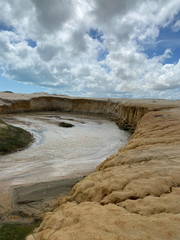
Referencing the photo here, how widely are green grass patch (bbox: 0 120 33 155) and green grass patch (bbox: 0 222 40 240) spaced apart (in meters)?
8.25

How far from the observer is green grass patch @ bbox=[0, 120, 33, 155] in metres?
13.1

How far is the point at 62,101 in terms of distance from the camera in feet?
135

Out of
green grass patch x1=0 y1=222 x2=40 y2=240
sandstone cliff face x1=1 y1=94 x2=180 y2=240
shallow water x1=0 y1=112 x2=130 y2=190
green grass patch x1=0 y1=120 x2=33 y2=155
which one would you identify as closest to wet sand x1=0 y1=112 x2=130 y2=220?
shallow water x1=0 y1=112 x2=130 y2=190

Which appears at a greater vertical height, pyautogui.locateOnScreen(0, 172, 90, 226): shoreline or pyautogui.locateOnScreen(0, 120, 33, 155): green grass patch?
pyautogui.locateOnScreen(0, 120, 33, 155): green grass patch

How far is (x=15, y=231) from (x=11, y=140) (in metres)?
10.7

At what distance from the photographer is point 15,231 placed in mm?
4625

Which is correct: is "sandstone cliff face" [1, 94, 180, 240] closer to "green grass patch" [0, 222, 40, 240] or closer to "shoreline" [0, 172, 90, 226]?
"green grass patch" [0, 222, 40, 240]

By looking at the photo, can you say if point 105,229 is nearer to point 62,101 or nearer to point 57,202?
point 57,202

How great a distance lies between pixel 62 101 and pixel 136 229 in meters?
39.3

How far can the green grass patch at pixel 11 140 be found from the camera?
42.9ft

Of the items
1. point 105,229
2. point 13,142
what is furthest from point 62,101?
point 105,229

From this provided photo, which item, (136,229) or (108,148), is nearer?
(136,229)

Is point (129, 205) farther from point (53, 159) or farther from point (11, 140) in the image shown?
point (11, 140)

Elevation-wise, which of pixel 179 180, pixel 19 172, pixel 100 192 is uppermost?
pixel 179 180
